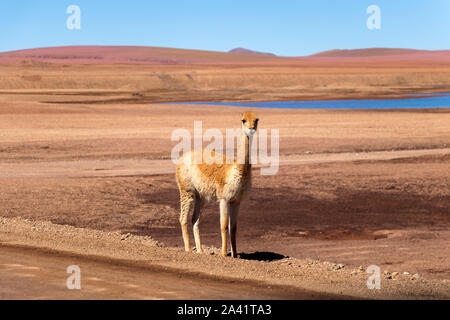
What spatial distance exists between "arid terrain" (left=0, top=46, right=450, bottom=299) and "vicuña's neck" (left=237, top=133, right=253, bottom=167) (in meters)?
1.40

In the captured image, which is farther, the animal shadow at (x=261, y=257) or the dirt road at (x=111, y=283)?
the animal shadow at (x=261, y=257)

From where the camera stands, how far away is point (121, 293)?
335 inches

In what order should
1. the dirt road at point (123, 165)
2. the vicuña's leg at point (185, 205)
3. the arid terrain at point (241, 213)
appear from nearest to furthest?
the arid terrain at point (241, 213) < the vicuña's leg at point (185, 205) < the dirt road at point (123, 165)

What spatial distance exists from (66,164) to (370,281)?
673 inches

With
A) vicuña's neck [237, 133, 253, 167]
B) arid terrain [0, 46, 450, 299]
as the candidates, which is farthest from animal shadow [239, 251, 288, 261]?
vicuña's neck [237, 133, 253, 167]

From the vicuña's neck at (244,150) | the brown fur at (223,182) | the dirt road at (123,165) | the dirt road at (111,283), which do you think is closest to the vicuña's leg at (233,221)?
the brown fur at (223,182)

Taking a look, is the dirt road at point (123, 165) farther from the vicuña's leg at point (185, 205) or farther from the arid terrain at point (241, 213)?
the vicuña's leg at point (185, 205)

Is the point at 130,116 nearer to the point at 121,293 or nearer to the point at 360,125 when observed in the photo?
the point at 360,125

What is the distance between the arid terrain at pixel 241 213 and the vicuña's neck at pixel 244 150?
1401mm

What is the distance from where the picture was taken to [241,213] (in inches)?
706

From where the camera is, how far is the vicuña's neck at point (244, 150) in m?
10.9

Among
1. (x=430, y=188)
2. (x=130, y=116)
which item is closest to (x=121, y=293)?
(x=430, y=188)

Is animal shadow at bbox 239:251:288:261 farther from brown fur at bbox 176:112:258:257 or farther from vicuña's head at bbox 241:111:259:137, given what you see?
vicuña's head at bbox 241:111:259:137

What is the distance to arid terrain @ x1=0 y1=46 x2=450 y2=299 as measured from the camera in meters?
9.55
